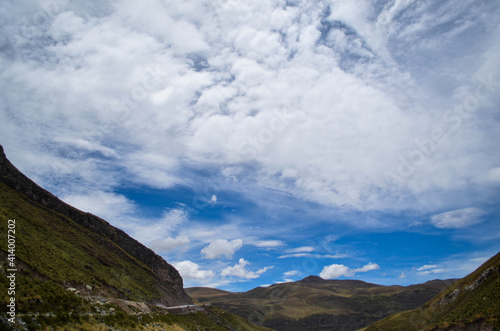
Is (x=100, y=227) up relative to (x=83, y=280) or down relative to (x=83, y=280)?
up

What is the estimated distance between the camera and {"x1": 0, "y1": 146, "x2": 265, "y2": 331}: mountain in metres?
22.2

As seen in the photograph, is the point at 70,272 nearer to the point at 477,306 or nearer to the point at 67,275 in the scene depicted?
the point at 67,275

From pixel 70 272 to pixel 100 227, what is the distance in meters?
51.7

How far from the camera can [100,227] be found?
9300 cm

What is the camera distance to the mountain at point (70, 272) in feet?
72.8

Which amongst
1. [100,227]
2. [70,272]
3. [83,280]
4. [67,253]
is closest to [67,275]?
[70,272]

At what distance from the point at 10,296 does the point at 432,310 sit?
11597 centimetres

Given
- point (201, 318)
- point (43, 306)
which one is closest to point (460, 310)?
point (201, 318)

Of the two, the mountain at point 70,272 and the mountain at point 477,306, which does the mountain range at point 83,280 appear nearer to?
the mountain at point 70,272

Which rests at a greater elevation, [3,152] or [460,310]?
[3,152]

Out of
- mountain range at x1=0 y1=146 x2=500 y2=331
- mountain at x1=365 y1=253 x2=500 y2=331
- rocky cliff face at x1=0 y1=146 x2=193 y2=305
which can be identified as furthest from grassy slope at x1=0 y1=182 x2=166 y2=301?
mountain at x1=365 y1=253 x2=500 y2=331

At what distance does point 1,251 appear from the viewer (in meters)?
30.8

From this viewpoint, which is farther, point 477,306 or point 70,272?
point 477,306

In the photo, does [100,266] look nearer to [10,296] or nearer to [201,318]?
[201,318]
